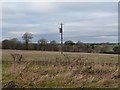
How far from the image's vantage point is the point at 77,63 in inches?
453

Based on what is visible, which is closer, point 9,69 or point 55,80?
point 55,80

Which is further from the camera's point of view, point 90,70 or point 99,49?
point 99,49

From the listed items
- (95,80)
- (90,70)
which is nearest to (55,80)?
(95,80)

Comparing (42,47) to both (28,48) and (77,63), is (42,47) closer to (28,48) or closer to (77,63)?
(28,48)

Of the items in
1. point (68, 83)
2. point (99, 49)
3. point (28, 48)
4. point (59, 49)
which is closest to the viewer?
point (68, 83)

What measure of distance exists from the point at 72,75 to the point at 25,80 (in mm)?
1775

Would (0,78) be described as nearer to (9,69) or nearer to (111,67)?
(9,69)

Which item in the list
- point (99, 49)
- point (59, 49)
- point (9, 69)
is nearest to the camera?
point (9, 69)

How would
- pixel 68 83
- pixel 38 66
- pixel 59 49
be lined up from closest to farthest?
pixel 68 83
pixel 38 66
pixel 59 49

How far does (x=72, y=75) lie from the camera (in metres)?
9.75

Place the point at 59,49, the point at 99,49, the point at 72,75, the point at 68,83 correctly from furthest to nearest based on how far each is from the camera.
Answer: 1. the point at 59,49
2. the point at 99,49
3. the point at 72,75
4. the point at 68,83

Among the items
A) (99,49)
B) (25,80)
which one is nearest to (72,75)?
(25,80)

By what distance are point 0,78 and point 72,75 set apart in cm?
257

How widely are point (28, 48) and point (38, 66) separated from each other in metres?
14.2
